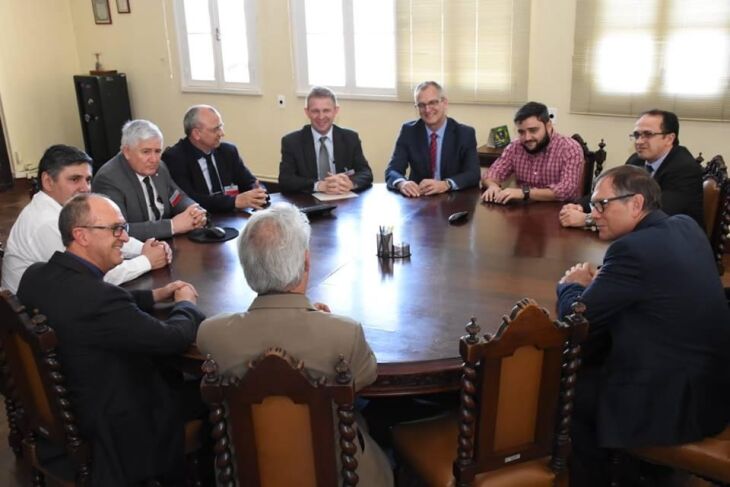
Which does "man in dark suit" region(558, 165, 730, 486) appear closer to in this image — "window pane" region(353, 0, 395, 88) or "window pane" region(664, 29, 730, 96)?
"window pane" region(664, 29, 730, 96)

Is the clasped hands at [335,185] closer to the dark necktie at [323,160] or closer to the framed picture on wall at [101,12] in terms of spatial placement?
the dark necktie at [323,160]

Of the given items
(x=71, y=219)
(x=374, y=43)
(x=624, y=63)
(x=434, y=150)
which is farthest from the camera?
(x=374, y=43)

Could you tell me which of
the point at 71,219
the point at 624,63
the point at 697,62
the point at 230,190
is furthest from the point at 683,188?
the point at 71,219

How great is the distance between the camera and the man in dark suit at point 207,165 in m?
3.49

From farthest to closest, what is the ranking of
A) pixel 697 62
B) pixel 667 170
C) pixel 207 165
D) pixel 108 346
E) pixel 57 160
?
pixel 697 62 < pixel 207 165 < pixel 667 170 < pixel 57 160 < pixel 108 346

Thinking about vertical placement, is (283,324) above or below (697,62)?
below

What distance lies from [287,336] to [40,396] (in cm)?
86

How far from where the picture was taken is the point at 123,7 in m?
7.10

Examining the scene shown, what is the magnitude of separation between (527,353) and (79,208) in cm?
137

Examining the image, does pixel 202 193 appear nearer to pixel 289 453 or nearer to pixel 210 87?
pixel 289 453

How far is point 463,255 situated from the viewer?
8.69ft

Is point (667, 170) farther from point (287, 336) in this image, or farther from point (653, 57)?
point (287, 336)

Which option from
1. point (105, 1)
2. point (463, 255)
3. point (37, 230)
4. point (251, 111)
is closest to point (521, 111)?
point (463, 255)

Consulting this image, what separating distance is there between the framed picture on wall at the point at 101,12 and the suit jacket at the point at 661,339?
6850mm
